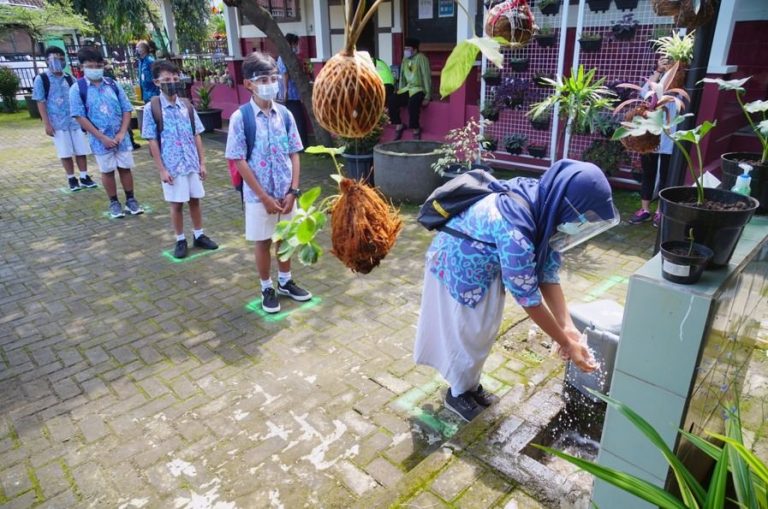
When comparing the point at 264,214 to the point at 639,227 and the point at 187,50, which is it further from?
the point at 187,50

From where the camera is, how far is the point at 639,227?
6.33m

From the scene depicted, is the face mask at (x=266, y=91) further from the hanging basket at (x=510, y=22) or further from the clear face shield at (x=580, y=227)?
the clear face shield at (x=580, y=227)

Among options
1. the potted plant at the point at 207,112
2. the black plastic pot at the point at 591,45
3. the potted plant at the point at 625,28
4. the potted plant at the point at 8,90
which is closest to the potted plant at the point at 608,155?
the black plastic pot at the point at 591,45

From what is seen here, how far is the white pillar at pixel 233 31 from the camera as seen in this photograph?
12.7m

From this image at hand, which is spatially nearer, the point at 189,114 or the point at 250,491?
the point at 250,491

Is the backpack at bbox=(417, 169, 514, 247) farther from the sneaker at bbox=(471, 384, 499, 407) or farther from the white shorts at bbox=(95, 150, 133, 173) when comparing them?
the white shorts at bbox=(95, 150, 133, 173)

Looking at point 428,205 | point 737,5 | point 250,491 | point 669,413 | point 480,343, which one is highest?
point 737,5

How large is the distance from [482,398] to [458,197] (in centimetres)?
139

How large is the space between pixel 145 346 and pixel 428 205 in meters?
2.75

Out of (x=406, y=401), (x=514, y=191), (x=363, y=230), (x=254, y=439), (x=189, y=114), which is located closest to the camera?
(x=363, y=230)

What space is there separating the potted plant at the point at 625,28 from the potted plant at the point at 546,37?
0.89 meters

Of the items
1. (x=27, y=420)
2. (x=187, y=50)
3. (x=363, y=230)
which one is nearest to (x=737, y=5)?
(x=363, y=230)

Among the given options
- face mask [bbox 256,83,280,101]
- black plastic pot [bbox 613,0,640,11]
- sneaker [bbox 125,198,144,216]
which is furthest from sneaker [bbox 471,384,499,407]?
black plastic pot [bbox 613,0,640,11]

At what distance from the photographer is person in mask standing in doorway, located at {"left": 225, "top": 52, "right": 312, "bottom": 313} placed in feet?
13.2
